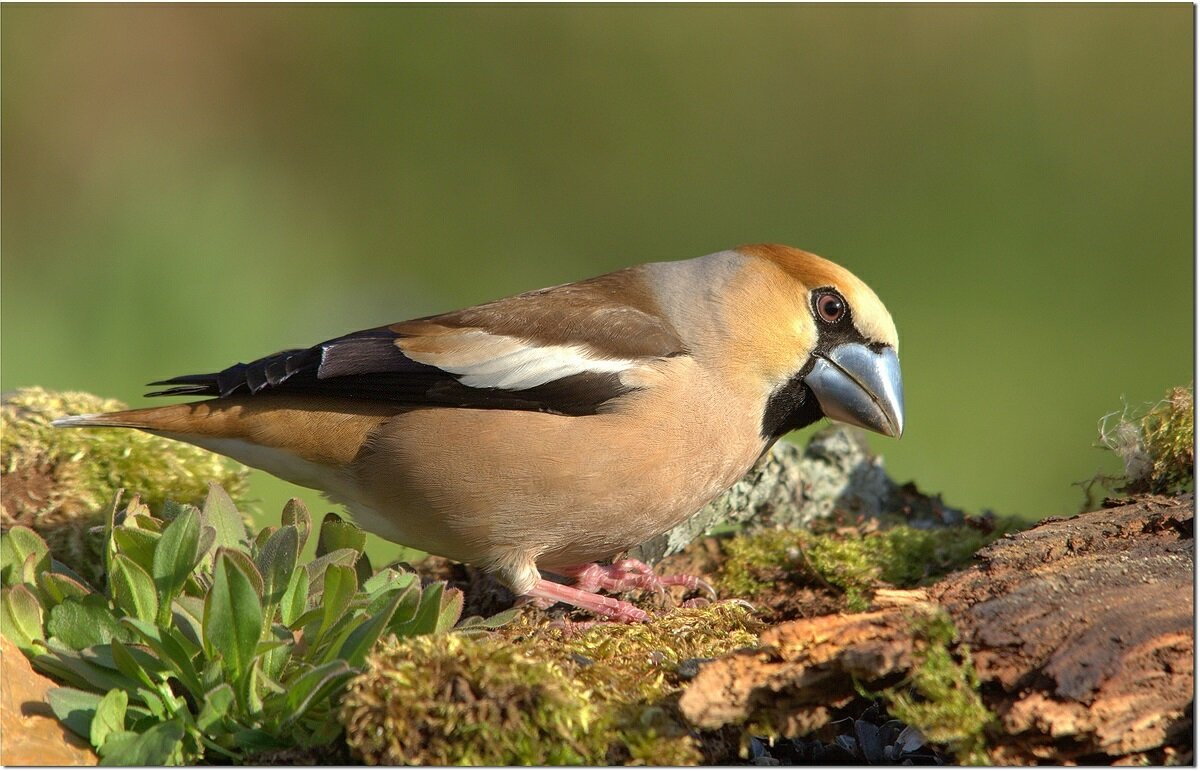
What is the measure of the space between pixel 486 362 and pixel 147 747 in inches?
73.2

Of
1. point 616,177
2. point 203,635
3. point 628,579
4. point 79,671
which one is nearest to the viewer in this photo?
point 203,635

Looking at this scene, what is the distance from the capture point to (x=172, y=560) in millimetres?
3033

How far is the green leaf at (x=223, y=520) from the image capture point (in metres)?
3.48

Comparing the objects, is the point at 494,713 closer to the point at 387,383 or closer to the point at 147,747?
the point at 147,747

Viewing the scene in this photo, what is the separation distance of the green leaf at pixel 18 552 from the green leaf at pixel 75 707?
69 centimetres

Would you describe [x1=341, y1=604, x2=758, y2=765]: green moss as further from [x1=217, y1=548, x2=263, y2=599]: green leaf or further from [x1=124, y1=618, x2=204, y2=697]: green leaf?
[x1=124, y1=618, x2=204, y2=697]: green leaf

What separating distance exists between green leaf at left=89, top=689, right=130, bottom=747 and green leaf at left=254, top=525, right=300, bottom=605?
0.45 meters

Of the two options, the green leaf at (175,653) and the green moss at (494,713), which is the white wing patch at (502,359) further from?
the green leaf at (175,653)

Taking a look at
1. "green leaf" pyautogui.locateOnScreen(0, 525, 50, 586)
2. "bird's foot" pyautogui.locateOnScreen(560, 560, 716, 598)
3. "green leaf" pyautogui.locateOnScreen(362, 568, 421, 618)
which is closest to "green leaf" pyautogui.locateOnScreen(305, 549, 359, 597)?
"green leaf" pyautogui.locateOnScreen(362, 568, 421, 618)

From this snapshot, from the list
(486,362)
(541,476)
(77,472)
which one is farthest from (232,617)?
(77,472)

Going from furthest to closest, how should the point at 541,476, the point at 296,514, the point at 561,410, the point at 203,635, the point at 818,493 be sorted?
the point at 818,493, the point at 561,410, the point at 541,476, the point at 296,514, the point at 203,635

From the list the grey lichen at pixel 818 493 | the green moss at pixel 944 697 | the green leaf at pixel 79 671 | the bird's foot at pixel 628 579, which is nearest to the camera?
the green moss at pixel 944 697

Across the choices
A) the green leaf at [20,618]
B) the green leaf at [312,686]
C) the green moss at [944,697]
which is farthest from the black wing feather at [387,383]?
the green moss at [944,697]

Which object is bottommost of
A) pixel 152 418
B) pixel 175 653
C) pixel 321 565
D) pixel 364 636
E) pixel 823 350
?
pixel 175 653
